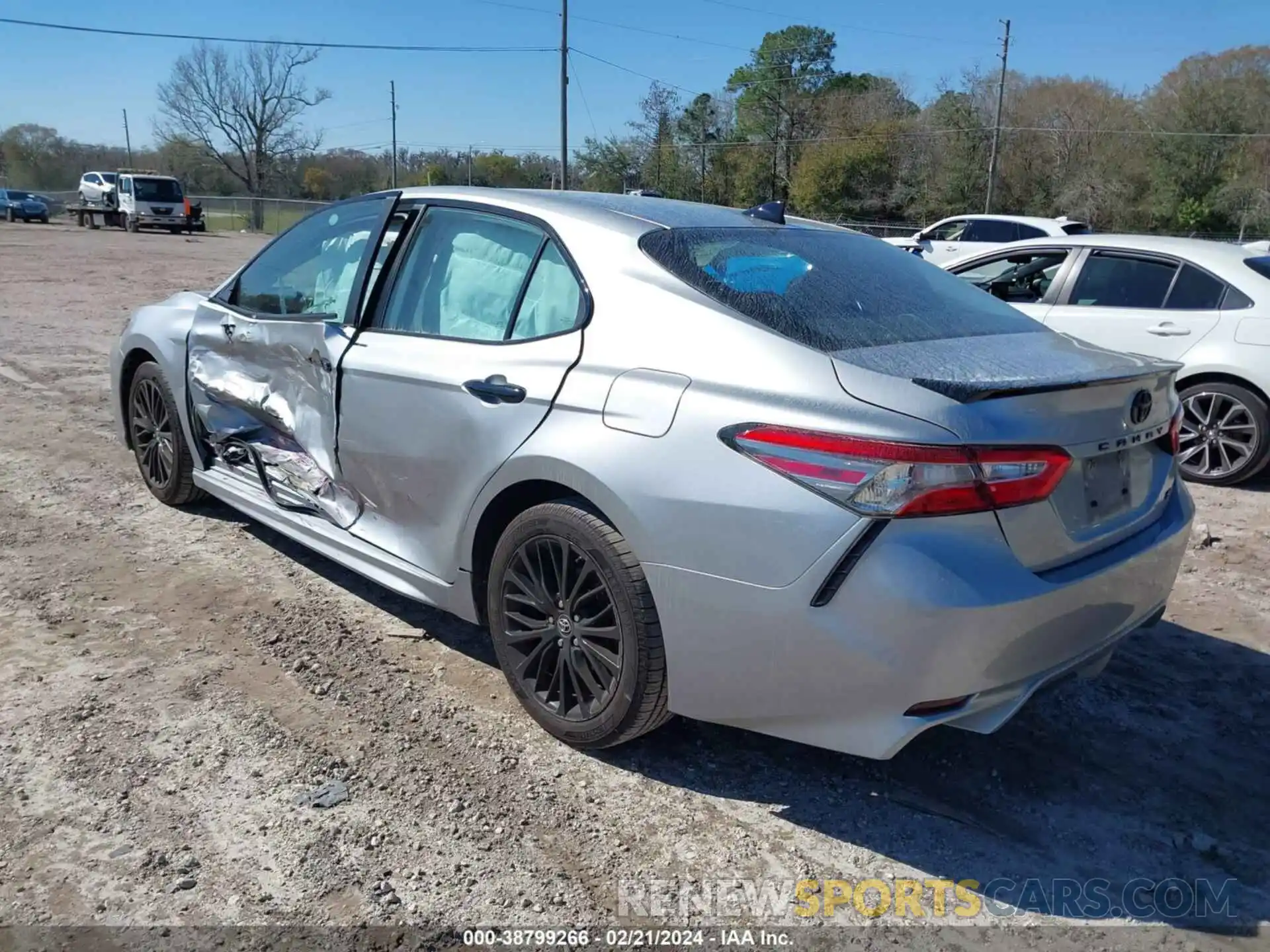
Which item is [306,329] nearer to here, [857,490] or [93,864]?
[93,864]

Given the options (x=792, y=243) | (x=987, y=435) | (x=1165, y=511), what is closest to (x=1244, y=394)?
(x=1165, y=511)

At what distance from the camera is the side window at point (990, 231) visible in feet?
58.9

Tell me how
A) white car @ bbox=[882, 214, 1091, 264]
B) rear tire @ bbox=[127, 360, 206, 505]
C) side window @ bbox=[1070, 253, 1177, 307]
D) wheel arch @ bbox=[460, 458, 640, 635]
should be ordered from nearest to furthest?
wheel arch @ bbox=[460, 458, 640, 635]
rear tire @ bbox=[127, 360, 206, 505]
side window @ bbox=[1070, 253, 1177, 307]
white car @ bbox=[882, 214, 1091, 264]

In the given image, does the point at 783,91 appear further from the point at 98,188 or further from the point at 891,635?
the point at 891,635

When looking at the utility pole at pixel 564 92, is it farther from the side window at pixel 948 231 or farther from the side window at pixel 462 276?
the side window at pixel 462 276

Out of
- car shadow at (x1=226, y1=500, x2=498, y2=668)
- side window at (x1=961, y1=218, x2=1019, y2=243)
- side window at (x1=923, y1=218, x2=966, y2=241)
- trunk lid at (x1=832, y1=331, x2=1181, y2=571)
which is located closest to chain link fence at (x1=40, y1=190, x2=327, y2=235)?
side window at (x1=923, y1=218, x2=966, y2=241)

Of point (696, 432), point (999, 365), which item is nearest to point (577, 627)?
point (696, 432)

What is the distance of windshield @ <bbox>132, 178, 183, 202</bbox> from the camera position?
39125 millimetres

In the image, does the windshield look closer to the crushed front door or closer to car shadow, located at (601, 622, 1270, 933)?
the crushed front door

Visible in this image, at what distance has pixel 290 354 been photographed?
4215 mm

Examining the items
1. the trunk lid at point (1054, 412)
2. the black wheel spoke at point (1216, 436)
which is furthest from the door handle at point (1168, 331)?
the trunk lid at point (1054, 412)

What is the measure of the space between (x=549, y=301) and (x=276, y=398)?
1.66m

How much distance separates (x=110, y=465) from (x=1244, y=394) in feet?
23.5

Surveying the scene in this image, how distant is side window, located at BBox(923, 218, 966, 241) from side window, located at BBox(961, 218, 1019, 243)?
306mm
